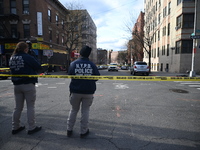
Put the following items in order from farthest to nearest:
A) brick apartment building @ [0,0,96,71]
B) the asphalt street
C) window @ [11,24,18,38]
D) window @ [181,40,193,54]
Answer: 1. window @ [11,24,18,38]
2. brick apartment building @ [0,0,96,71]
3. window @ [181,40,193,54]
4. the asphalt street

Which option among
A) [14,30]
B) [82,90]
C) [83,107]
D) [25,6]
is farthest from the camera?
[14,30]

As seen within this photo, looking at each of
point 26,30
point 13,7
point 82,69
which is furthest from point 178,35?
point 13,7

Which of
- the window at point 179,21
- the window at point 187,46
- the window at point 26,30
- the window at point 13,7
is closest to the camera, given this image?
the window at point 187,46

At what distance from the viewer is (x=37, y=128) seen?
11.1 ft

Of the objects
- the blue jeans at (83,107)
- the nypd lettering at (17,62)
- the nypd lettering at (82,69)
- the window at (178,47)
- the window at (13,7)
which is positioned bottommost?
the blue jeans at (83,107)

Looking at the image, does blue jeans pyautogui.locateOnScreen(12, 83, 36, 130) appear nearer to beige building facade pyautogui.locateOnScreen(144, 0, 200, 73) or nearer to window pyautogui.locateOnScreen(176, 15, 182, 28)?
beige building facade pyautogui.locateOnScreen(144, 0, 200, 73)

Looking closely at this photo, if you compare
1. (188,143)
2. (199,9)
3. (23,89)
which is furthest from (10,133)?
(199,9)

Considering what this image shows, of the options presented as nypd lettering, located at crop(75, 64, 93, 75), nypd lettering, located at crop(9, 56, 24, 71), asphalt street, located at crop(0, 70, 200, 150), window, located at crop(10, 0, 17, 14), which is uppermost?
window, located at crop(10, 0, 17, 14)

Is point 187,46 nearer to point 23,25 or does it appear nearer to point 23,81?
point 23,81

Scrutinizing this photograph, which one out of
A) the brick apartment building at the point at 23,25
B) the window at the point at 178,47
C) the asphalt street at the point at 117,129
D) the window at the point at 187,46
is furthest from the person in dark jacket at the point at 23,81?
the window at the point at 178,47

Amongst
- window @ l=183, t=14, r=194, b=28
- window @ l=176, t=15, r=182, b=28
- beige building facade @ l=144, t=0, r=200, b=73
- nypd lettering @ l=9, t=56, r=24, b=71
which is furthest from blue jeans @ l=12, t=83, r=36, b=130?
window @ l=176, t=15, r=182, b=28

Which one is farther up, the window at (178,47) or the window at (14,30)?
the window at (14,30)

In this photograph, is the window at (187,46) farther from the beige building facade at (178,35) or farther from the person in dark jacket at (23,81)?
the person in dark jacket at (23,81)

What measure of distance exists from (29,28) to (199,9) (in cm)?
2501
